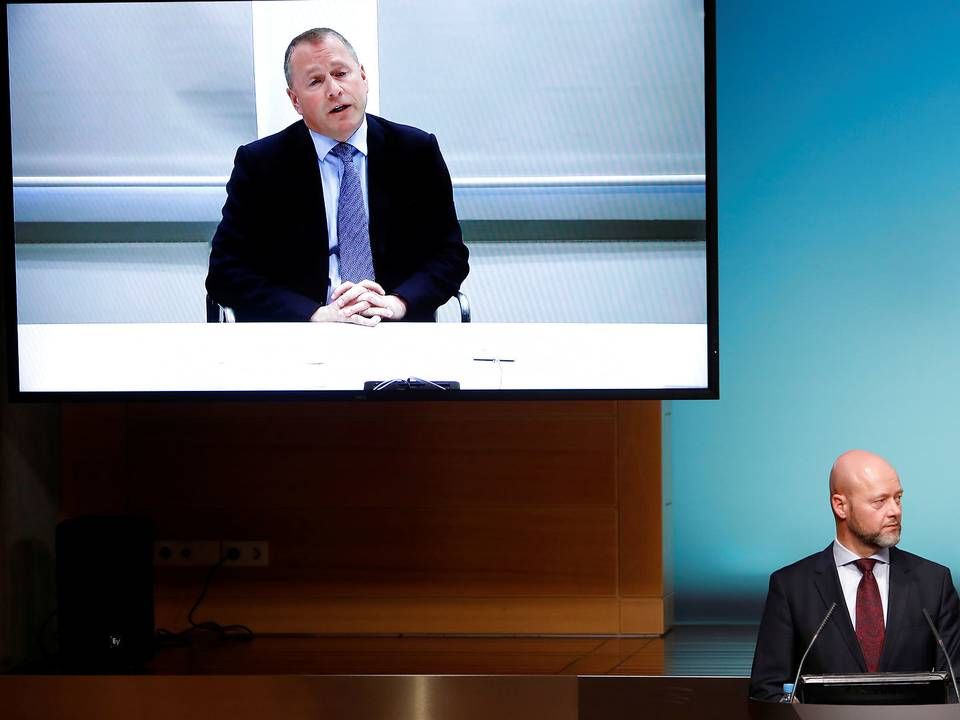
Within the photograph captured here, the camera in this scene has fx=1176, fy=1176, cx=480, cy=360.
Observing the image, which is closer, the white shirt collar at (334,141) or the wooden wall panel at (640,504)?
the white shirt collar at (334,141)

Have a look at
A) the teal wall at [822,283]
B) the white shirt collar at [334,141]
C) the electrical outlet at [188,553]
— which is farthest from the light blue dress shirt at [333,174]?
the teal wall at [822,283]

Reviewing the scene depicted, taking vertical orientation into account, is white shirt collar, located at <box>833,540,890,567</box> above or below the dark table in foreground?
above

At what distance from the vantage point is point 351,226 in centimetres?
365

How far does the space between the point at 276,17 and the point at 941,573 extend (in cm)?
245

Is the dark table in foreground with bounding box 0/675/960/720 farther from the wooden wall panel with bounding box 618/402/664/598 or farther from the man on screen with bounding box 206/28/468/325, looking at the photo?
the man on screen with bounding box 206/28/468/325

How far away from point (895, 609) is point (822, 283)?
1.95 meters

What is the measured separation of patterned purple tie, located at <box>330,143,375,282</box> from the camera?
3.63m

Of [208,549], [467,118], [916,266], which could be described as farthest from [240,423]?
[916,266]

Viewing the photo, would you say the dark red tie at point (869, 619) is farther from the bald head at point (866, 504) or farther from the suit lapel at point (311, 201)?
the suit lapel at point (311, 201)

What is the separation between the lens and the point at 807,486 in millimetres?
4184

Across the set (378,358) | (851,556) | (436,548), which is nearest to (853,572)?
(851,556)

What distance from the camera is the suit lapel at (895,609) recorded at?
2.40 m

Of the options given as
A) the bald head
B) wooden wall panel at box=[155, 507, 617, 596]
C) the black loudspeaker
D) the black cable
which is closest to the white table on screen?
the black loudspeaker

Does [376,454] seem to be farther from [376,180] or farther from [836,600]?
[836,600]
